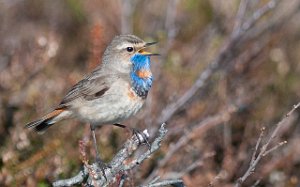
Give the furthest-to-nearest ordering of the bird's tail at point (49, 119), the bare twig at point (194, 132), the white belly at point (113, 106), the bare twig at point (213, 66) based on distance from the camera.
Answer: the bare twig at point (213, 66) → the bare twig at point (194, 132) → the bird's tail at point (49, 119) → the white belly at point (113, 106)

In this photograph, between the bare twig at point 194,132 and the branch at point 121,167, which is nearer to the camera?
the branch at point 121,167

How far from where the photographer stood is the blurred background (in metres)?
6.08

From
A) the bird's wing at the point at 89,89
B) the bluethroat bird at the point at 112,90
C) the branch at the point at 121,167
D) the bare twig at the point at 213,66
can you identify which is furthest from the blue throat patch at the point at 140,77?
the bare twig at the point at 213,66

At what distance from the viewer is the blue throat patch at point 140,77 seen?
5543 millimetres

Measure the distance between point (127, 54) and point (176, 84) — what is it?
149 centimetres

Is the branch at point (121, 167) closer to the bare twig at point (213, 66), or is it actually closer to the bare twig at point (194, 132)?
the bare twig at point (194, 132)

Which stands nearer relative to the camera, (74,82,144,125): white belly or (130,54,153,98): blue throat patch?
(74,82,144,125): white belly

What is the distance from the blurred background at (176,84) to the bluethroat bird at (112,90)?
0.34 metres

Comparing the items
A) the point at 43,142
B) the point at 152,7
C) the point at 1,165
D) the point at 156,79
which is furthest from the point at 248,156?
the point at 152,7

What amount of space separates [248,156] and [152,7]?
11.4 feet

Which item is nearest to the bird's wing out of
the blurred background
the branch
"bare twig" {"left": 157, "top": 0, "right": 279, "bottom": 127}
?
the blurred background

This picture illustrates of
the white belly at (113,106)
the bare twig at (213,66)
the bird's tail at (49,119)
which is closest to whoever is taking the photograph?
the white belly at (113,106)

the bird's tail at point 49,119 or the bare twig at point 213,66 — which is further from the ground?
the bare twig at point 213,66

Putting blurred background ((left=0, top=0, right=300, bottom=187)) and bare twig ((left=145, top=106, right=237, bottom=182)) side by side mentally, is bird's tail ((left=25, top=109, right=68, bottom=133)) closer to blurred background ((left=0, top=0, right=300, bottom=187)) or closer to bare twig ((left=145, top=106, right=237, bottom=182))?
blurred background ((left=0, top=0, right=300, bottom=187))
